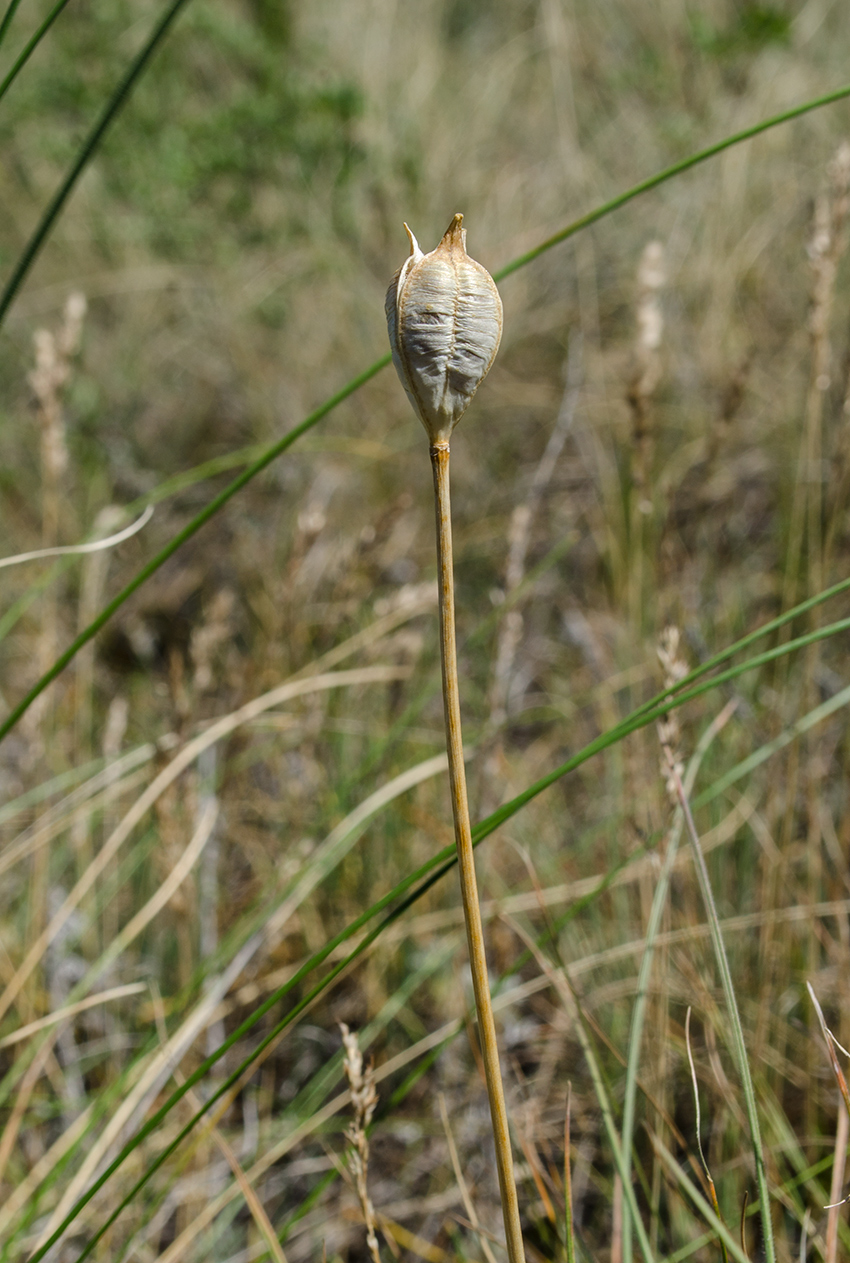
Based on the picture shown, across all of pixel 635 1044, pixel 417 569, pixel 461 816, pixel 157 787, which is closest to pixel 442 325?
pixel 461 816

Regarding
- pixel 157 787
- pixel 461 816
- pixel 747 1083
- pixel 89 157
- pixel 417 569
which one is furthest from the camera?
pixel 417 569

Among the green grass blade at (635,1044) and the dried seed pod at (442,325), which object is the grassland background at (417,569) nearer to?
the green grass blade at (635,1044)

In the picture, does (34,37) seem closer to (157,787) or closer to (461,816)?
(461,816)

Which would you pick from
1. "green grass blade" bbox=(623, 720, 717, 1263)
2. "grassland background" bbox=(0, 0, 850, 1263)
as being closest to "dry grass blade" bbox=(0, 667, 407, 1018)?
"grassland background" bbox=(0, 0, 850, 1263)

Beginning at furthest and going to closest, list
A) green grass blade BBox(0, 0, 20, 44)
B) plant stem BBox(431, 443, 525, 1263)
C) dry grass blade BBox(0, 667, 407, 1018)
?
dry grass blade BBox(0, 667, 407, 1018)
green grass blade BBox(0, 0, 20, 44)
plant stem BBox(431, 443, 525, 1263)

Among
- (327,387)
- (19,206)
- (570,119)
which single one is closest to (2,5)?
(19,206)

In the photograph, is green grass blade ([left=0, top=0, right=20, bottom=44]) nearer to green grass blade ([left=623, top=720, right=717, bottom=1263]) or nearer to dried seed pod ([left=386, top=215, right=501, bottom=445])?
dried seed pod ([left=386, top=215, right=501, bottom=445])

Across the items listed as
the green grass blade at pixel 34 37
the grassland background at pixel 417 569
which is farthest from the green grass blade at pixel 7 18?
the grassland background at pixel 417 569
